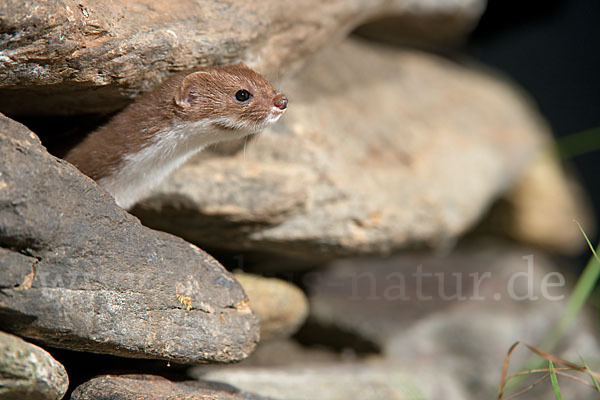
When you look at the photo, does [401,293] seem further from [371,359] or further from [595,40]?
[595,40]

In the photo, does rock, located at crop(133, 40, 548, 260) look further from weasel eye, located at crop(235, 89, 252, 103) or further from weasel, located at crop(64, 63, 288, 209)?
weasel eye, located at crop(235, 89, 252, 103)

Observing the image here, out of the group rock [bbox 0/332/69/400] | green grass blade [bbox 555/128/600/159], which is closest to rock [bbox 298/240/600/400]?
green grass blade [bbox 555/128/600/159]

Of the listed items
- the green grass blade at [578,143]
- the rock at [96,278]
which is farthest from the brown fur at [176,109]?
the green grass blade at [578,143]

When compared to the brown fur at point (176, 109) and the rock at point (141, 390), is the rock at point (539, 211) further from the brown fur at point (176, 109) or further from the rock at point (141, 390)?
the rock at point (141, 390)

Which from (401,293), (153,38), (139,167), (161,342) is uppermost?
(153,38)

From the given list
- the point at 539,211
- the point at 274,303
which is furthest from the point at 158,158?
the point at 539,211

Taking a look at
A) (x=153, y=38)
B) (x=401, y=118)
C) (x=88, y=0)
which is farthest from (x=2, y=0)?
(x=401, y=118)

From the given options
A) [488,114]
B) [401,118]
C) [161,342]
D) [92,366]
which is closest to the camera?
[161,342]
